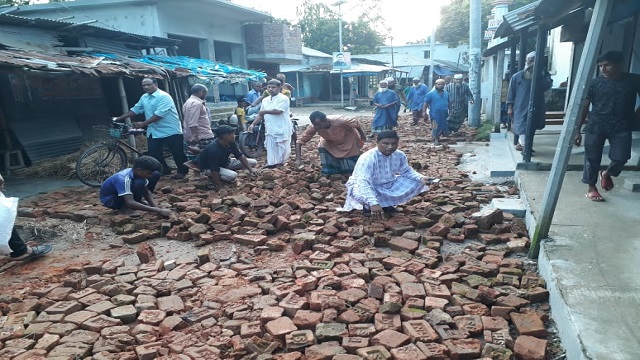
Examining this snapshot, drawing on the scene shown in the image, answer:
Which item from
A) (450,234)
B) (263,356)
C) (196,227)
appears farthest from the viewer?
(196,227)

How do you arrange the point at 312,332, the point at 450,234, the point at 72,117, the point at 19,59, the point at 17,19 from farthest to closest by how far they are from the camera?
1. the point at 72,117
2. the point at 17,19
3. the point at 19,59
4. the point at 450,234
5. the point at 312,332

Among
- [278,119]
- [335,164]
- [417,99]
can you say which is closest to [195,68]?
[278,119]

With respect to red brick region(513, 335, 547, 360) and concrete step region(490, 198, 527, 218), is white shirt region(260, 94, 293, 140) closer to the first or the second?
concrete step region(490, 198, 527, 218)

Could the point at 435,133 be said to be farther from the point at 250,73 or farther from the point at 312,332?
the point at 312,332

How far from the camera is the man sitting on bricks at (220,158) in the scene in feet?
19.8

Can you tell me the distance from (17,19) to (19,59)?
271 cm

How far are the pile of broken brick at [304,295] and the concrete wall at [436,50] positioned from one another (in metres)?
35.4

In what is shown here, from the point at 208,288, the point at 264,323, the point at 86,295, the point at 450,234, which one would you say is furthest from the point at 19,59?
the point at 450,234

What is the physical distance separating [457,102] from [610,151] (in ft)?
23.2

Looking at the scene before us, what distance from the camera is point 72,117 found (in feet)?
30.7

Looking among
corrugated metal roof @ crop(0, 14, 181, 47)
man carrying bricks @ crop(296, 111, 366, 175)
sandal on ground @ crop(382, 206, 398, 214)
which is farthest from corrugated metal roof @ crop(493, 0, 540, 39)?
corrugated metal roof @ crop(0, 14, 181, 47)

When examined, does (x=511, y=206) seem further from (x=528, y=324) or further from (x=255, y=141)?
(x=255, y=141)

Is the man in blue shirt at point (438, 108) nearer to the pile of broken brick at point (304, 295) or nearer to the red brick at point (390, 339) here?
the pile of broken brick at point (304, 295)

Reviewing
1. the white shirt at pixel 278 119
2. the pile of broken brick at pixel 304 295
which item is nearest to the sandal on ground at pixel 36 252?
the pile of broken brick at pixel 304 295
